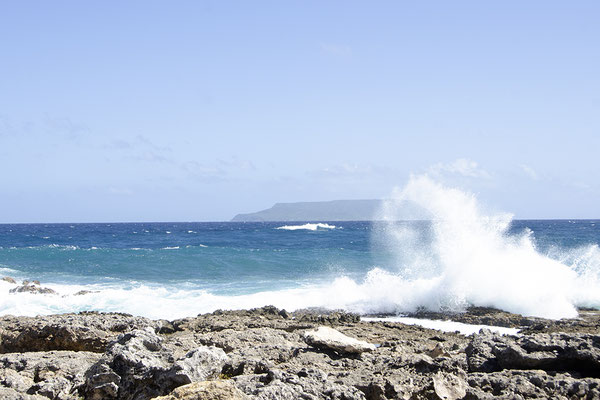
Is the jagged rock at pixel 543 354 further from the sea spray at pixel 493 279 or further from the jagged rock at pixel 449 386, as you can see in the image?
the sea spray at pixel 493 279

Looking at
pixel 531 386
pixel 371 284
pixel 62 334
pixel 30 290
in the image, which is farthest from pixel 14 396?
pixel 30 290

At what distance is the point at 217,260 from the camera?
109ft

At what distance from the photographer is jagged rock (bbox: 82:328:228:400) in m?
4.75

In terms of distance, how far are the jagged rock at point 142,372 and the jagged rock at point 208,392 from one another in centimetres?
86

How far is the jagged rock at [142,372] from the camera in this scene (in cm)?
475

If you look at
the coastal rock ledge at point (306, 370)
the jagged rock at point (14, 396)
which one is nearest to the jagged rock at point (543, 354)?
the coastal rock ledge at point (306, 370)

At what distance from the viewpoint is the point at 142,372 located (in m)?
5.03

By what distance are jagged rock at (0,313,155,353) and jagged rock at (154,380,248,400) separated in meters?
4.36

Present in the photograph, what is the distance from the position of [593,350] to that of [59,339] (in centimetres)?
684

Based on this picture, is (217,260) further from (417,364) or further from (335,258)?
(417,364)

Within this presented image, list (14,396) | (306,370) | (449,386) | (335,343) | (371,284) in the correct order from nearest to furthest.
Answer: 1. (14,396)
2. (449,386)
3. (306,370)
4. (335,343)
5. (371,284)

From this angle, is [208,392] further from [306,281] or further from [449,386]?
[306,281]

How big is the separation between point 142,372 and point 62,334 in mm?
3453

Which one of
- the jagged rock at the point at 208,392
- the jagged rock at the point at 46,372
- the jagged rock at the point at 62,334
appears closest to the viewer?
the jagged rock at the point at 208,392
